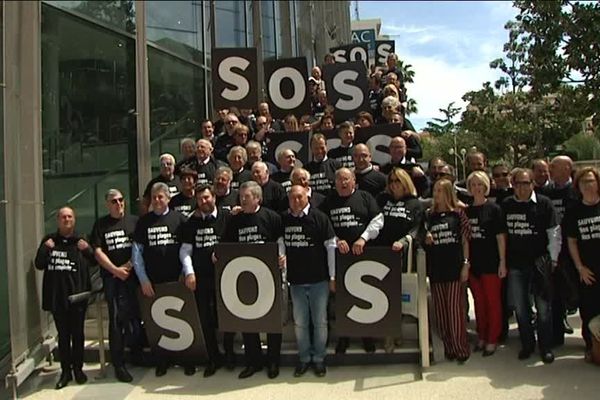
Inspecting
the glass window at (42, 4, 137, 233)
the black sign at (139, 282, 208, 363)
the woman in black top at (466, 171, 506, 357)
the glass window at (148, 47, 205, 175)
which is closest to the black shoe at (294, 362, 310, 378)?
the black sign at (139, 282, 208, 363)

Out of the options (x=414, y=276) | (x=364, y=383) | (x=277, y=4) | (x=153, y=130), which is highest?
(x=277, y=4)

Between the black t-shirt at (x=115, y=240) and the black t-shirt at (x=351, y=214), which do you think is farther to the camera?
the black t-shirt at (x=115, y=240)

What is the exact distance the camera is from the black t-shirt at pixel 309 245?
5.50 m

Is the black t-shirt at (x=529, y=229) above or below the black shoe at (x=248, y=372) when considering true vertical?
above

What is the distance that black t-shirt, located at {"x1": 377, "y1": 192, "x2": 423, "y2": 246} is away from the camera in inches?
223

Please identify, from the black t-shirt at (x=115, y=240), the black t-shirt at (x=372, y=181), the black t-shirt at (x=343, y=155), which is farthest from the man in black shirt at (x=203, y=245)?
the black t-shirt at (x=343, y=155)

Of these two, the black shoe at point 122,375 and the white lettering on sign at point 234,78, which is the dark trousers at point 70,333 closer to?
the black shoe at point 122,375

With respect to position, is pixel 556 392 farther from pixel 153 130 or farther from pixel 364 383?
pixel 153 130

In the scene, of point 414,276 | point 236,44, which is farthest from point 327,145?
point 236,44

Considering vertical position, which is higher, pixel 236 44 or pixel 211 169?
pixel 236 44

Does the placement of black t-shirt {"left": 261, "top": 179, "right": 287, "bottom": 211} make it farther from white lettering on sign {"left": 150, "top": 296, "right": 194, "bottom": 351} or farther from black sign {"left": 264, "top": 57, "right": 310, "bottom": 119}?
black sign {"left": 264, "top": 57, "right": 310, "bottom": 119}

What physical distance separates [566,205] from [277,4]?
15664mm

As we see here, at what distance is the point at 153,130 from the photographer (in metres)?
10.5

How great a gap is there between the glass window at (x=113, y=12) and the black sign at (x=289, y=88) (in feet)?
12.0
